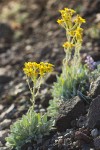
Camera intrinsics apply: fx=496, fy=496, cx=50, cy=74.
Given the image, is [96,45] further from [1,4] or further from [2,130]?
[1,4]

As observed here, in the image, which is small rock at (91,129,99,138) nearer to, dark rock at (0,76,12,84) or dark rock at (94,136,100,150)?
dark rock at (94,136,100,150)

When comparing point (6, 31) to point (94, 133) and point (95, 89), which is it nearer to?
point (95, 89)

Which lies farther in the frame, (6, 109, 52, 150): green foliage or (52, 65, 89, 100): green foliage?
(52, 65, 89, 100): green foliage

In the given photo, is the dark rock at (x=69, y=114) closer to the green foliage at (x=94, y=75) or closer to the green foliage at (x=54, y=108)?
the green foliage at (x=54, y=108)

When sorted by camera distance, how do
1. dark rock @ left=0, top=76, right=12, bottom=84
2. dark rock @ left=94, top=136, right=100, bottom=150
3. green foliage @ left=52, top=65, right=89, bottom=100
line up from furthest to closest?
1. dark rock @ left=0, top=76, right=12, bottom=84
2. green foliage @ left=52, top=65, right=89, bottom=100
3. dark rock @ left=94, top=136, right=100, bottom=150

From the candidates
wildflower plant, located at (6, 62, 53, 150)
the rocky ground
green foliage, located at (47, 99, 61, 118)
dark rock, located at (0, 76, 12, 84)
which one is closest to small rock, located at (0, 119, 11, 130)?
the rocky ground

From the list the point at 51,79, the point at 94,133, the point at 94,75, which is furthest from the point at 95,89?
the point at 51,79

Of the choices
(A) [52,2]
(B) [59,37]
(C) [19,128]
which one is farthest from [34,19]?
(C) [19,128]
